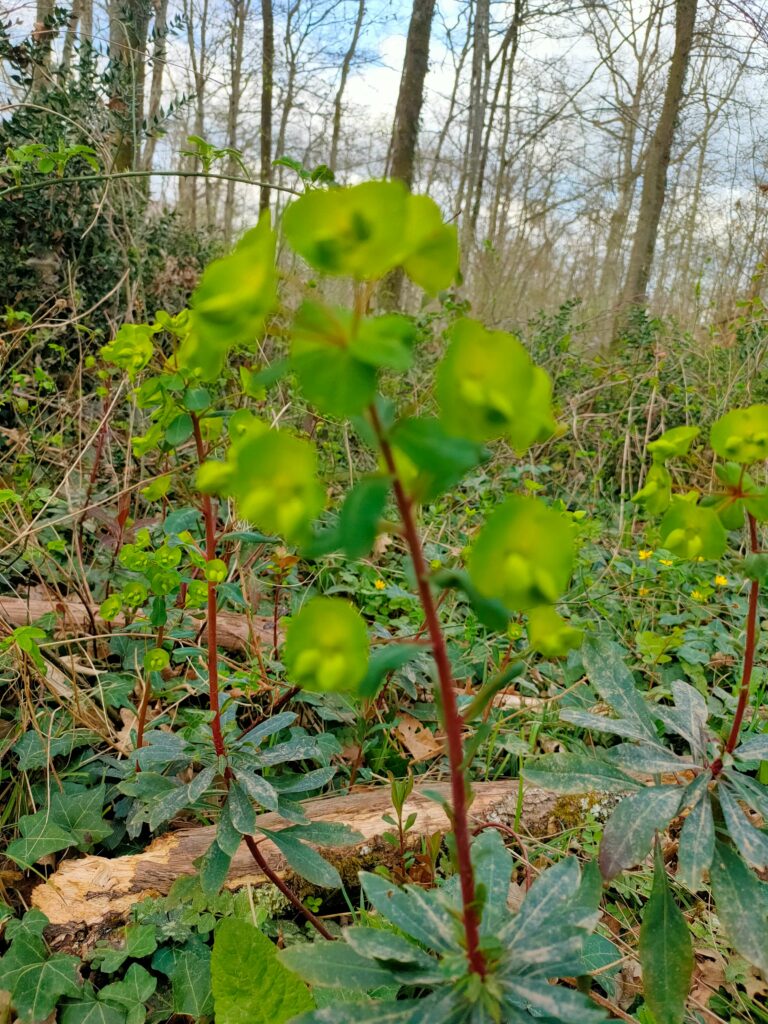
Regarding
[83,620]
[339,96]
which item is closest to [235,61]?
[339,96]

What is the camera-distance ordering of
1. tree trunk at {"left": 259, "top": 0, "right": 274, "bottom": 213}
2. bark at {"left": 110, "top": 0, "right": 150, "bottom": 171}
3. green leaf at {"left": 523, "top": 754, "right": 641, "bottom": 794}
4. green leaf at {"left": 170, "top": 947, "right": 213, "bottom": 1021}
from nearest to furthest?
green leaf at {"left": 523, "top": 754, "right": 641, "bottom": 794} → green leaf at {"left": 170, "top": 947, "right": 213, "bottom": 1021} → bark at {"left": 110, "top": 0, "right": 150, "bottom": 171} → tree trunk at {"left": 259, "top": 0, "right": 274, "bottom": 213}

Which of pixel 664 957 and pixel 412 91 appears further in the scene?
pixel 412 91

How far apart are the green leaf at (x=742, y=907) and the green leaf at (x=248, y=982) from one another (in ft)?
2.20

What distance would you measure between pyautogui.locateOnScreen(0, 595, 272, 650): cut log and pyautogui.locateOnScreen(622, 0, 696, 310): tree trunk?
227 inches

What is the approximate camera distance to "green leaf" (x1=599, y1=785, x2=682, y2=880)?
0.95 m

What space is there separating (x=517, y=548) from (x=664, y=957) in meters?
0.86

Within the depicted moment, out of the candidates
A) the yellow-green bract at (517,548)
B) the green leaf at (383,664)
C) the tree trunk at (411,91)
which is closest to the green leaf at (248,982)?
the green leaf at (383,664)

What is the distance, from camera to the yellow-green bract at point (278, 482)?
1.68 ft

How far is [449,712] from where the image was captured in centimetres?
61

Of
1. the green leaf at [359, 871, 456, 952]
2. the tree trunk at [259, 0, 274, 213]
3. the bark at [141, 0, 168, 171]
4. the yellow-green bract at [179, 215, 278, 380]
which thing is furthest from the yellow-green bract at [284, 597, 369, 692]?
the tree trunk at [259, 0, 274, 213]

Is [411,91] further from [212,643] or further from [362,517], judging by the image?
[362,517]

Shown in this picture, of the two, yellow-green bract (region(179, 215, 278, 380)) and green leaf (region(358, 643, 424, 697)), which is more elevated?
yellow-green bract (region(179, 215, 278, 380))

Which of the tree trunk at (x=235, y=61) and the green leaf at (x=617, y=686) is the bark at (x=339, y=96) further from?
the green leaf at (x=617, y=686)

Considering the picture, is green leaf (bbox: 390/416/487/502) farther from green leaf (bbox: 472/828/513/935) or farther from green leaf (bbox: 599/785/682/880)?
green leaf (bbox: 599/785/682/880)
